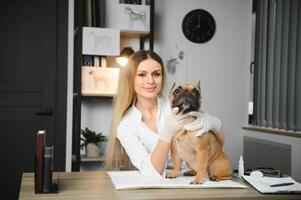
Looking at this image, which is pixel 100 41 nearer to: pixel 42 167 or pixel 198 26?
pixel 198 26

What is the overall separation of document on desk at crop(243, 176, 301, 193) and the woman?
0.22 metres

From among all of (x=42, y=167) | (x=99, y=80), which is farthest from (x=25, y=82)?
(x=42, y=167)

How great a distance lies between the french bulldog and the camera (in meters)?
1.40

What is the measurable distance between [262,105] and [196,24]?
39.8 inches

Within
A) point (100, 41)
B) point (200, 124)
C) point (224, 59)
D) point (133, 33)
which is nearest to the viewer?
point (200, 124)

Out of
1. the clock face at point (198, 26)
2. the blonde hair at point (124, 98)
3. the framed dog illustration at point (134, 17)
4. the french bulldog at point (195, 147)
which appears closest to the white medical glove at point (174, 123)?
the french bulldog at point (195, 147)

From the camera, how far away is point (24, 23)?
3.37m

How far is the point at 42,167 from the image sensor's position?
4.44 feet

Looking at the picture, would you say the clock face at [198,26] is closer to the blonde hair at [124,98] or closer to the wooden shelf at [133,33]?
the wooden shelf at [133,33]

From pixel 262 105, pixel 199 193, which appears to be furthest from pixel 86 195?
pixel 262 105

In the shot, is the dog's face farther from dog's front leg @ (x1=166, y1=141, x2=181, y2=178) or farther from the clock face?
the clock face

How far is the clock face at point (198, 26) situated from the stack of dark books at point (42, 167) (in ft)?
8.36

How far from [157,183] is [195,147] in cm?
20

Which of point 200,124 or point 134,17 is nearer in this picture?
point 200,124
